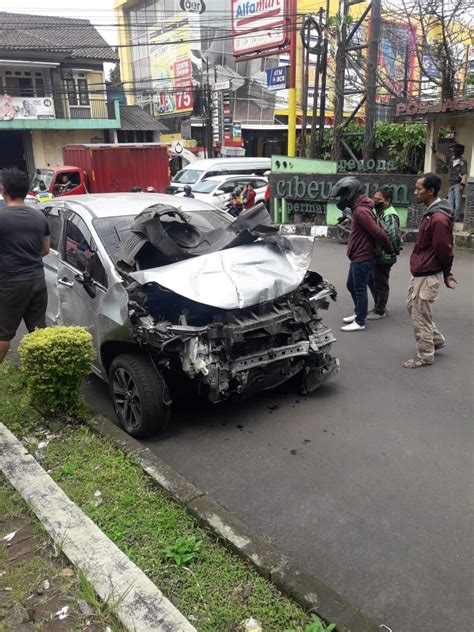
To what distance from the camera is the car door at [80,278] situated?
14.8ft

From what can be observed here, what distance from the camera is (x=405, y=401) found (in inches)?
182

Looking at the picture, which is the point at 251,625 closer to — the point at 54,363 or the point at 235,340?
the point at 235,340

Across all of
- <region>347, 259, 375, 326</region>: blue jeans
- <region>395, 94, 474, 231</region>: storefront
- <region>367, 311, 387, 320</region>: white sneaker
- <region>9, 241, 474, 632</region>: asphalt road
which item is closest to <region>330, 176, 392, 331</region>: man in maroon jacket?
<region>347, 259, 375, 326</region>: blue jeans

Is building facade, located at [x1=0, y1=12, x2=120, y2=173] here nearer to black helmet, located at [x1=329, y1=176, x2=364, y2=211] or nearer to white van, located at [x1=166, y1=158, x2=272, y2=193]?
white van, located at [x1=166, y1=158, x2=272, y2=193]

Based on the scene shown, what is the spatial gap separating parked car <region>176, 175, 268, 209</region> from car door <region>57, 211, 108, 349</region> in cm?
1199

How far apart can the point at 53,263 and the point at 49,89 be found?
27342 millimetres

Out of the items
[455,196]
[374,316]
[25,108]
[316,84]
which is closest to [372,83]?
[316,84]

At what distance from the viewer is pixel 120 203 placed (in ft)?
17.2

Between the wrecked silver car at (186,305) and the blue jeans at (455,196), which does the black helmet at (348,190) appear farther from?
the blue jeans at (455,196)

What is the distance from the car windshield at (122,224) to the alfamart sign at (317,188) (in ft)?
24.7

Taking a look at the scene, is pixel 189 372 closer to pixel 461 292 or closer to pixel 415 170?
pixel 461 292

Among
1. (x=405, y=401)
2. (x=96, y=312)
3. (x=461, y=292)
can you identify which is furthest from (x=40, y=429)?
(x=461, y=292)

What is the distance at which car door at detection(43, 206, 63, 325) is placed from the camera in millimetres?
5320

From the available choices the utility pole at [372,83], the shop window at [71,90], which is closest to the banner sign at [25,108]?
the shop window at [71,90]
